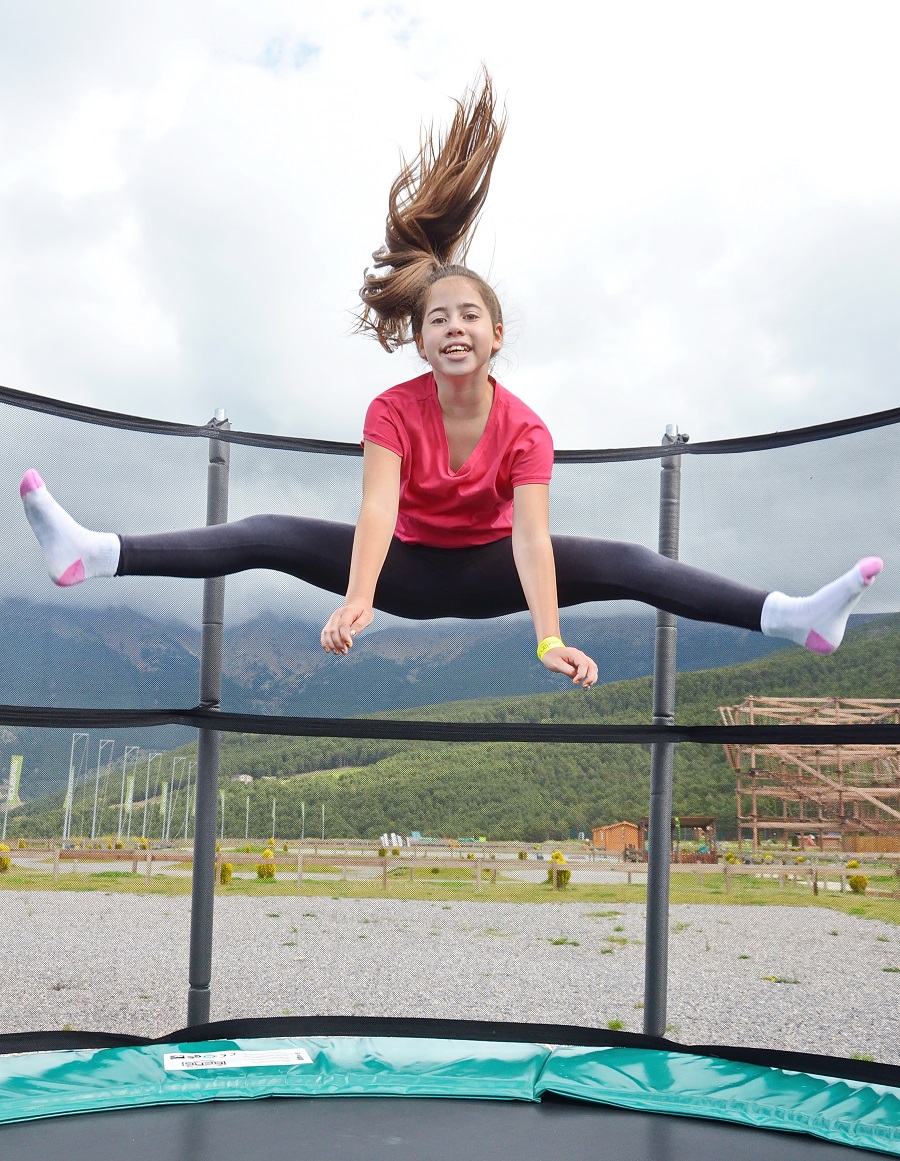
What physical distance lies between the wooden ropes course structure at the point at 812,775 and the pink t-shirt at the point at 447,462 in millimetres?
828

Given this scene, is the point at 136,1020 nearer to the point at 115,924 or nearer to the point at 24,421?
the point at 115,924

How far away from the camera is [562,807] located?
277 centimetres

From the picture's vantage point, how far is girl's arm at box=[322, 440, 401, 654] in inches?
55.2

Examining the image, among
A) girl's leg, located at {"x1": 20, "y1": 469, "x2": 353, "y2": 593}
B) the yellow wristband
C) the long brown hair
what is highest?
the long brown hair

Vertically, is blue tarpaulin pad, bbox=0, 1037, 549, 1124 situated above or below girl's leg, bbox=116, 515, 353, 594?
below

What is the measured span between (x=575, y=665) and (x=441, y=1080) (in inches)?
39.9

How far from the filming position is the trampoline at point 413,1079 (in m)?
1.52

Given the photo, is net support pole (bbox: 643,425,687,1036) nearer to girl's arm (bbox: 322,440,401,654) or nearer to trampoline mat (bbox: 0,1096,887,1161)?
trampoline mat (bbox: 0,1096,887,1161)

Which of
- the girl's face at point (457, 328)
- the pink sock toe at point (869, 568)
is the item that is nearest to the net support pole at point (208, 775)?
the girl's face at point (457, 328)

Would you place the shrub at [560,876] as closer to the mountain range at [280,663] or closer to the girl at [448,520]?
the mountain range at [280,663]

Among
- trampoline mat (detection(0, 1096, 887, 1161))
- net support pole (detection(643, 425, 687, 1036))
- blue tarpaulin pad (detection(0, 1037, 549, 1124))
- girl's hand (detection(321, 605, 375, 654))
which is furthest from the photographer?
net support pole (detection(643, 425, 687, 1036))

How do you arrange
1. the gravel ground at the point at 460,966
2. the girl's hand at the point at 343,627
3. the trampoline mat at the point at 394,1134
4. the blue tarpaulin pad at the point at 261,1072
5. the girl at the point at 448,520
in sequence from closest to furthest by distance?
the girl's hand at the point at 343,627, the trampoline mat at the point at 394,1134, the girl at the point at 448,520, the blue tarpaulin pad at the point at 261,1072, the gravel ground at the point at 460,966

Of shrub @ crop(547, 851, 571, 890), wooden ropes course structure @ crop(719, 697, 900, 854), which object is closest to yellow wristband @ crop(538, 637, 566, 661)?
wooden ropes course structure @ crop(719, 697, 900, 854)

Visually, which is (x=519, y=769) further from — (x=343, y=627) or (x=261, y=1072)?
(x=343, y=627)
